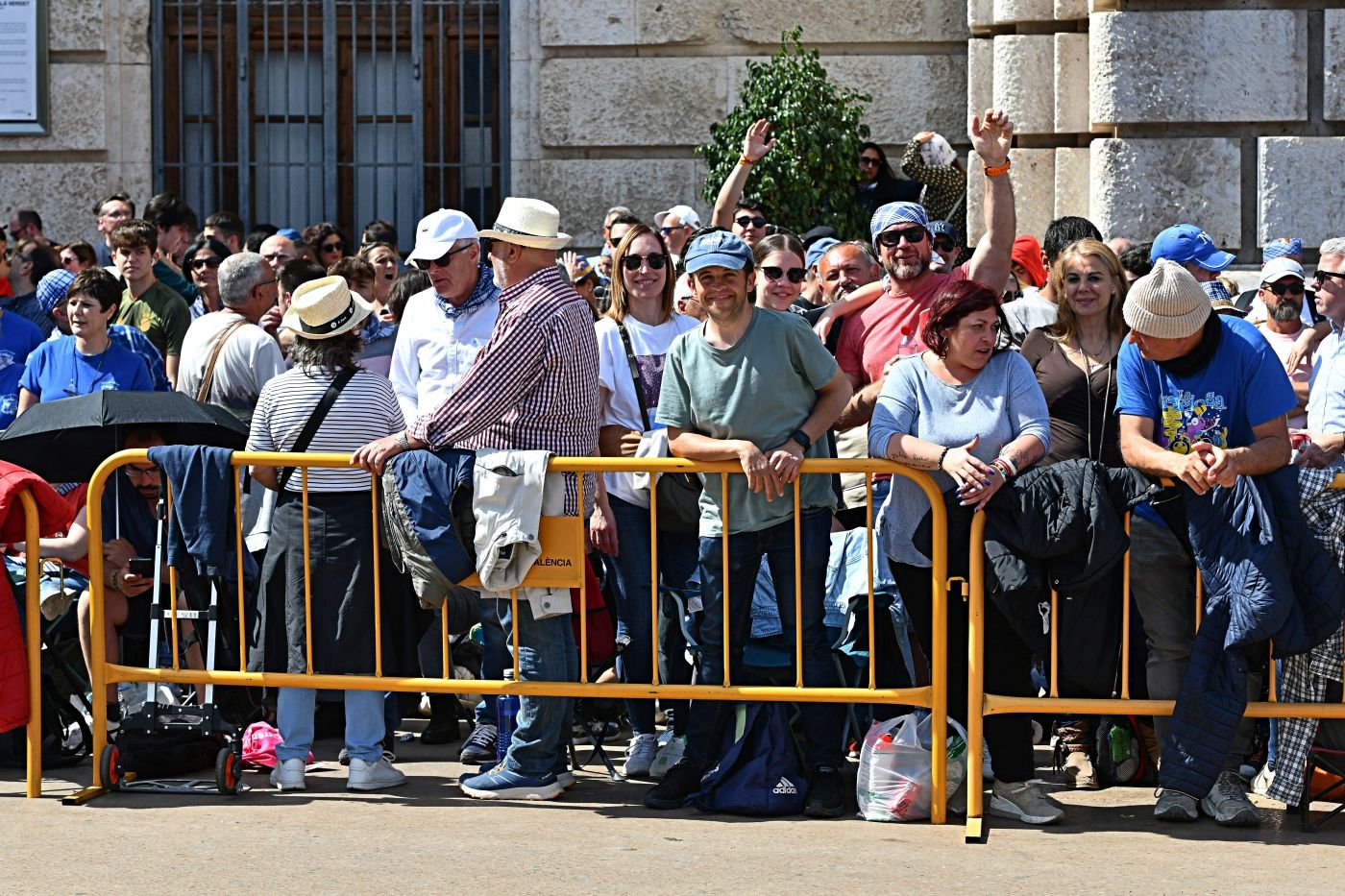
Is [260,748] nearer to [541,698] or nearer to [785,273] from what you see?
[541,698]

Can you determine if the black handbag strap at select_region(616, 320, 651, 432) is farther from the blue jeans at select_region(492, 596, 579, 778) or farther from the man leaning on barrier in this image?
the man leaning on barrier

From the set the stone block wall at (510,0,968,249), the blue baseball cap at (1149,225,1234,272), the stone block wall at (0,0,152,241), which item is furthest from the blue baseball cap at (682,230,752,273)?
the stone block wall at (0,0,152,241)

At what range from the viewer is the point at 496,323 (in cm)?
707

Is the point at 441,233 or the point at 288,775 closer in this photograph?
the point at 288,775

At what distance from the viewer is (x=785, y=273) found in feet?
27.3

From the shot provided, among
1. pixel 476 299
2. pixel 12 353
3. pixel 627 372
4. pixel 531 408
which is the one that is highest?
pixel 476 299

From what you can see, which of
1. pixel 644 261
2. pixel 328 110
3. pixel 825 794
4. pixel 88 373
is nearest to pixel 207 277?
pixel 88 373

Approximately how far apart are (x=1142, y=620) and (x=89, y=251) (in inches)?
283

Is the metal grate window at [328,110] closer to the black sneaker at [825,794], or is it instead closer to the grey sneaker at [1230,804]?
the black sneaker at [825,794]

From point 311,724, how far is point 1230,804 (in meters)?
3.18

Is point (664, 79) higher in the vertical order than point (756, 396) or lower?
higher

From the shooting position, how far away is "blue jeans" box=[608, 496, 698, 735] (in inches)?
297

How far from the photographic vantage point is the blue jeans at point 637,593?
755cm

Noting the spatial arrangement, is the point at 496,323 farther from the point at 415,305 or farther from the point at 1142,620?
the point at 1142,620
